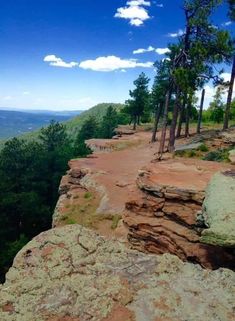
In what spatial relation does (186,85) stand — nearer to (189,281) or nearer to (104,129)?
(189,281)

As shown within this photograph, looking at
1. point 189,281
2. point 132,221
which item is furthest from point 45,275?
point 132,221

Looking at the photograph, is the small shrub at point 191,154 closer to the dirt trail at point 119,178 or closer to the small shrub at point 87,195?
the dirt trail at point 119,178

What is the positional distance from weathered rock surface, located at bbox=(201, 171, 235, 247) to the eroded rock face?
52.1 inches

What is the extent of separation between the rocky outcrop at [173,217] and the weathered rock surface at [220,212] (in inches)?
23.8

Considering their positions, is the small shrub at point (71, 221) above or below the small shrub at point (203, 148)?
below

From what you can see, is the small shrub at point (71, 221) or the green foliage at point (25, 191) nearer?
the small shrub at point (71, 221)

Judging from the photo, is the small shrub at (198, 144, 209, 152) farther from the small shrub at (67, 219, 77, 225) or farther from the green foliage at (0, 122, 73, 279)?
the green foliage at (0, 122, 73, 279)

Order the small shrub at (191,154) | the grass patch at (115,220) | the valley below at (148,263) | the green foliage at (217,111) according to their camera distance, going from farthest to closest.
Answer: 1. the green foliage at (217,111)
2. the small shrub at (191,154)
3. the grass patch at (115,220)
4. the valley below at (148,263)

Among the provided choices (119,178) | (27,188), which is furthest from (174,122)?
(27,188)

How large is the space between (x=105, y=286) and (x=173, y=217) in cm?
506

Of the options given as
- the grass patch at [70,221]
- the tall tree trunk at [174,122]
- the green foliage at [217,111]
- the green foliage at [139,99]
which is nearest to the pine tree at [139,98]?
the green foliage at [139,99]

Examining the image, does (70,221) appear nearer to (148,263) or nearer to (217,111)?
(148,263)

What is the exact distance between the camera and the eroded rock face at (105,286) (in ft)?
24.7

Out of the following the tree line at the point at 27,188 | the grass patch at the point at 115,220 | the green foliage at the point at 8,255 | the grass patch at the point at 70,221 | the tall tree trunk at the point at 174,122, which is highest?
the tall tree trunk at the point at 174,122
